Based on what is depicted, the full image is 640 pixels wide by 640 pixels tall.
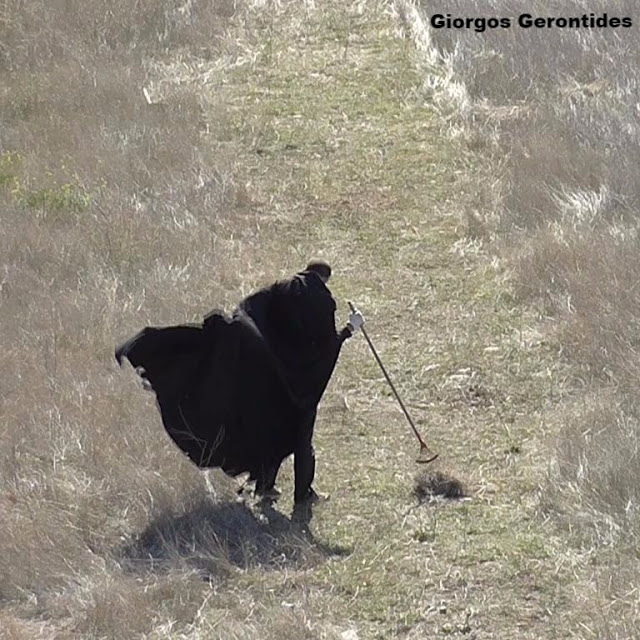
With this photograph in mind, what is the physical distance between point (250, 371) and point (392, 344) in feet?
9.95

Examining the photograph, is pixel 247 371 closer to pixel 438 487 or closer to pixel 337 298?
pixel 438 487

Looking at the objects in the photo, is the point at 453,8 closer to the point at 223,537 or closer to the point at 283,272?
the point at 283,272

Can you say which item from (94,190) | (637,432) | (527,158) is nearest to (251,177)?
(94,190)

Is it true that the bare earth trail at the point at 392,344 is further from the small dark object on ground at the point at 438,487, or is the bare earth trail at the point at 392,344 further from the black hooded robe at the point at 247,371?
the black hooded robe at the point at 247,371

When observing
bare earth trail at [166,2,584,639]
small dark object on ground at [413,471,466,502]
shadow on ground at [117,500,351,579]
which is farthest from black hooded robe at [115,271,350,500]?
small dark object on ground at [413,471,466,502]

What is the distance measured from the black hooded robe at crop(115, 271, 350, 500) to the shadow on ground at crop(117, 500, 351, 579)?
253 mm

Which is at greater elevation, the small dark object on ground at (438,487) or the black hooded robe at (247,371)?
the black hooded robe at (247,371)

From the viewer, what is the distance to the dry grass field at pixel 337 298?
7.39m

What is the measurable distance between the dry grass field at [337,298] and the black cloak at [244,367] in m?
0.38

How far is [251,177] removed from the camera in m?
14.4

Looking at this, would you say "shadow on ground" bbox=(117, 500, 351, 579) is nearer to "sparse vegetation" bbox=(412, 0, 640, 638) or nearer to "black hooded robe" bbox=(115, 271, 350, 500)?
"black hooded robe" bbox=(115, 271, 350, 500)

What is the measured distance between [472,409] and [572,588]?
8.70 ft

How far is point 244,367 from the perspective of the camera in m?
7.98

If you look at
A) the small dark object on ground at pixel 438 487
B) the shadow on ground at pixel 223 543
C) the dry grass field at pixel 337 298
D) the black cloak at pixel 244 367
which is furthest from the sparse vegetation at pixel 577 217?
the black cloak at pixel 244 367
